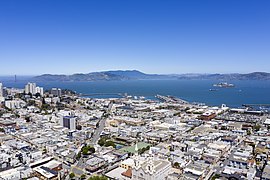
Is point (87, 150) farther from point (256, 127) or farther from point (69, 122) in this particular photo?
point (256, 127)

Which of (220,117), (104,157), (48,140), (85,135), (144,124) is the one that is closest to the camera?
(104,157)

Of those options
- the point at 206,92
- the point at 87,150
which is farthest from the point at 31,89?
the point at 206,92

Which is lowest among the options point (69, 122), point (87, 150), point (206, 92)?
point (87, 150)

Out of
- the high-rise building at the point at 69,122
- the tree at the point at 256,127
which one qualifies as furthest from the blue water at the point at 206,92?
the high-rise building at the point at 69,122

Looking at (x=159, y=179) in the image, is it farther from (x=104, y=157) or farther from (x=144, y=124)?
(x=144, y=124)

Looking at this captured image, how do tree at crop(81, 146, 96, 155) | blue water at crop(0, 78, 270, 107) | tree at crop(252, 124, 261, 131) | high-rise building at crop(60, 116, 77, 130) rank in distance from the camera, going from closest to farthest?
tree at crop(81, 146, 96, 155) < tree at crop(252, 124, 261, 131) < high-rise building at crop(60, 116, 77, 130) < blue water at crop(0, 78, 270, 107)

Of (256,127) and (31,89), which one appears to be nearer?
(256,127)

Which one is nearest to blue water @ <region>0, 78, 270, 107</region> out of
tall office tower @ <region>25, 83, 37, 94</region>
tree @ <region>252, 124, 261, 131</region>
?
tall office tower @ <region>25, 83, 37, 94</region>

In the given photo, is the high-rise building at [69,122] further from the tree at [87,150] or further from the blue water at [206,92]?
the blue water at [206,92]

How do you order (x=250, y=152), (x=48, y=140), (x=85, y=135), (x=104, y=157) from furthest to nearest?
(x=85, y=135)
(x=48, y=140)
(x=250, y=152)
(x=104, y=157)

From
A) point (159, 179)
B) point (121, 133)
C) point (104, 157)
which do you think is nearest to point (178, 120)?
point (121, 133)

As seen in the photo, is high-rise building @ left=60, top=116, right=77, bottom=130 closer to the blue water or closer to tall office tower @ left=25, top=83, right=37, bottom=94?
tall office tower @ left=25, top=83, right=37, bottom=94
